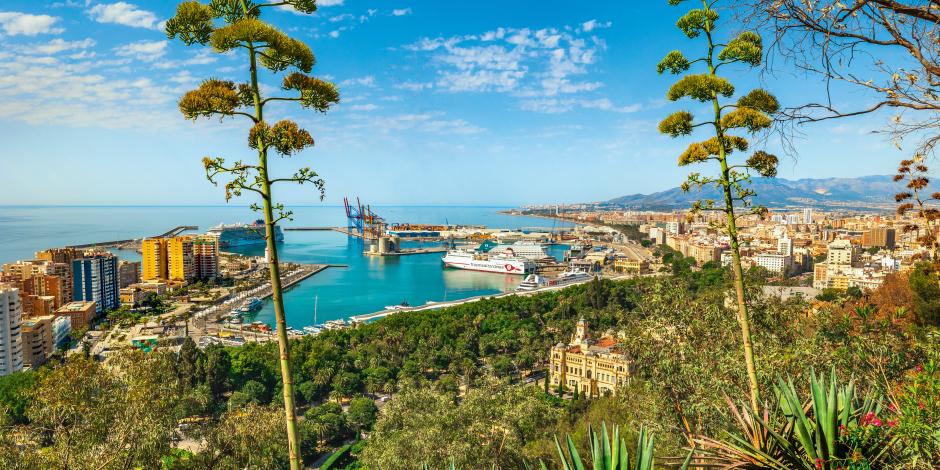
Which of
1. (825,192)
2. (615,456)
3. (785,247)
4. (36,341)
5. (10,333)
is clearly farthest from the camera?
(825,192)

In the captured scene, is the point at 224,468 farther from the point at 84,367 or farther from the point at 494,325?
the point at 494,325

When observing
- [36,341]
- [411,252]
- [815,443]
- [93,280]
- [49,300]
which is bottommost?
[411,252]

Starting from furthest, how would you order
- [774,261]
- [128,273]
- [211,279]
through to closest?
[774,261] → [211,279] → [128,273]

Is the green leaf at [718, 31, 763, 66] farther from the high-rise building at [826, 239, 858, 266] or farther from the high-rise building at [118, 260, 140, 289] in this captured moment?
the high-rise building at [118, 260, 140, 289]

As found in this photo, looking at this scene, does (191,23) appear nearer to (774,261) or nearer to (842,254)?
(842,254)

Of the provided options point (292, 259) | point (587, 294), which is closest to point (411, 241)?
point (292, 259)

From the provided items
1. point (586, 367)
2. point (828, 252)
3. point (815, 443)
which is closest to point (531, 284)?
point (828, 252)

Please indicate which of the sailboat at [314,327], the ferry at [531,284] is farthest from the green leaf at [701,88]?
the ferry at [531,284]
